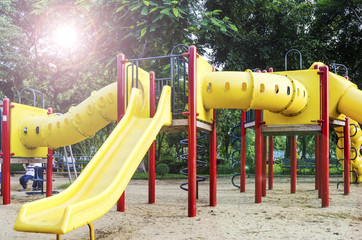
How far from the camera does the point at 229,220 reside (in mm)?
6750

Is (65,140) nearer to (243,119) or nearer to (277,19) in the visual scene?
(243,119)

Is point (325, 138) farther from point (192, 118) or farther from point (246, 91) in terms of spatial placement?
point (192, 118)

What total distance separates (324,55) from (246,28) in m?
4.21

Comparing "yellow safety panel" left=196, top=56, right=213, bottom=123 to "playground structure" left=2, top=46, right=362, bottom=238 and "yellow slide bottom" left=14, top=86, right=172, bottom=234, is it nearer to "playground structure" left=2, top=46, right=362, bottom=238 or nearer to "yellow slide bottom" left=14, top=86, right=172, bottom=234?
"playground structure" left=2, top=46, right=362, bottom=238

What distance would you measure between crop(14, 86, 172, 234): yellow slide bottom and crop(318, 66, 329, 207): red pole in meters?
3.55

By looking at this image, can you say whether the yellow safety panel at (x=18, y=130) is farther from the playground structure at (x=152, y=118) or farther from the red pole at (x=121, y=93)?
the red pole at (x=121, y=93)

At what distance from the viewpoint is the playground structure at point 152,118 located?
5.43 m

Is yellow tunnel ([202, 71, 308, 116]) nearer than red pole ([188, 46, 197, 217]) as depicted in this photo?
No

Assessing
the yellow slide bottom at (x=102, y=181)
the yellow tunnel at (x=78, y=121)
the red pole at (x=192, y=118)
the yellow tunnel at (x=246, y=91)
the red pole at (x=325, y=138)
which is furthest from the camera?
the yellow tunnel at (x=78, y=121)

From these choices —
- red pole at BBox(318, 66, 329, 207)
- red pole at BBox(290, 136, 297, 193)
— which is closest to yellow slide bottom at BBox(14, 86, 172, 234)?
red pole at BBox(318, 66, 329, 207)

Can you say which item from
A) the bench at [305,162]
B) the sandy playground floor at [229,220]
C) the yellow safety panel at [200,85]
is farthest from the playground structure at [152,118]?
the bench at [305,162]

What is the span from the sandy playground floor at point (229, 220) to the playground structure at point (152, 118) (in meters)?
0.46

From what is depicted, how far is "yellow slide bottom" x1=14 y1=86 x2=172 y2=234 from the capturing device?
4355 mm

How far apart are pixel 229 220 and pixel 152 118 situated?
2.31 m
